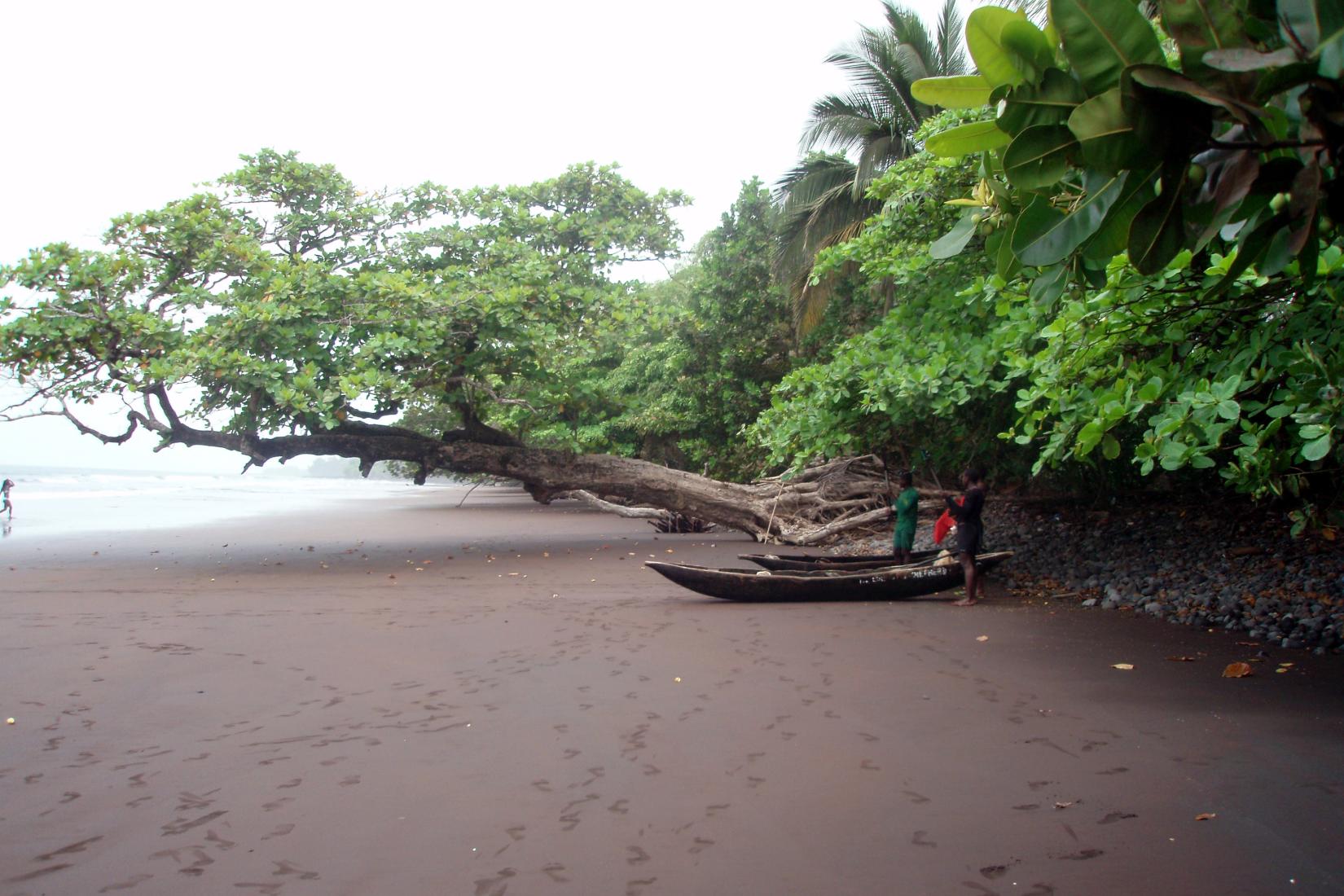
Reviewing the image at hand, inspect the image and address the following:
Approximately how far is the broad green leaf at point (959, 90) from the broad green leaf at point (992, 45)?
0.13 ft

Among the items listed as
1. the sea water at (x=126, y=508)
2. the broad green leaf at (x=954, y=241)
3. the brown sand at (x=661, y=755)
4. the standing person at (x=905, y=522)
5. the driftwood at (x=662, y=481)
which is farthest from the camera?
the sea water at (x=126, y=508)

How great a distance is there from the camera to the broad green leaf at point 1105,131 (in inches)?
77.7

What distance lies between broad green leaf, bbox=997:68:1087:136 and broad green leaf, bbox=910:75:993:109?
10cm

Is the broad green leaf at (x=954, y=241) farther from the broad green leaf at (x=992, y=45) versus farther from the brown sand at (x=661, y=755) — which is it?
the brown sand at (x=661, y=755)

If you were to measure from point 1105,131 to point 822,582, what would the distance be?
23.0 feet

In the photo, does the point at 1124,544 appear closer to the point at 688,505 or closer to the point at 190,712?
the point at 688,505

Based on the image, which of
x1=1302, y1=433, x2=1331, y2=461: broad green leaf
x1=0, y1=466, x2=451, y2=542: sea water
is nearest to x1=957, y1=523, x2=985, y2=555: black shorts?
x1=1302, y1=433, x2=1331, y2=461: broad green leaf

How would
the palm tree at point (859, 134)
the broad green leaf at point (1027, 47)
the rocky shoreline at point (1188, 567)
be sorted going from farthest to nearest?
the palm tree at point (859, 134) < the rocky shoreline at point (1188, 567) < the broad green leaf at point (1027, 47)

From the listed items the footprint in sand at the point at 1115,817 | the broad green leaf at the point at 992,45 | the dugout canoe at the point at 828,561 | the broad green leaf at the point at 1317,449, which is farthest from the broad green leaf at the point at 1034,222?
the dugout canoe at the point at 828,561

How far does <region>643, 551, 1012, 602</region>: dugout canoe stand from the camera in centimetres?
855

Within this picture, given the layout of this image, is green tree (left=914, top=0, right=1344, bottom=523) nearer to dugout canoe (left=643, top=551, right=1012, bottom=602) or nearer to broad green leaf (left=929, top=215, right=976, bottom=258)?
broad green leaf (left=929, top=215, right=976, bottom=258)

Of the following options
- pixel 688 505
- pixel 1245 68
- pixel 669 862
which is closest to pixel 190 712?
pixel 669 862

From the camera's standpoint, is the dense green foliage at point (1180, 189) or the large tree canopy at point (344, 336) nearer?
the dense green foliage at point (1180, 189)

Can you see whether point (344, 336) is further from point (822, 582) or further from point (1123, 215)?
point (1123, 215)
